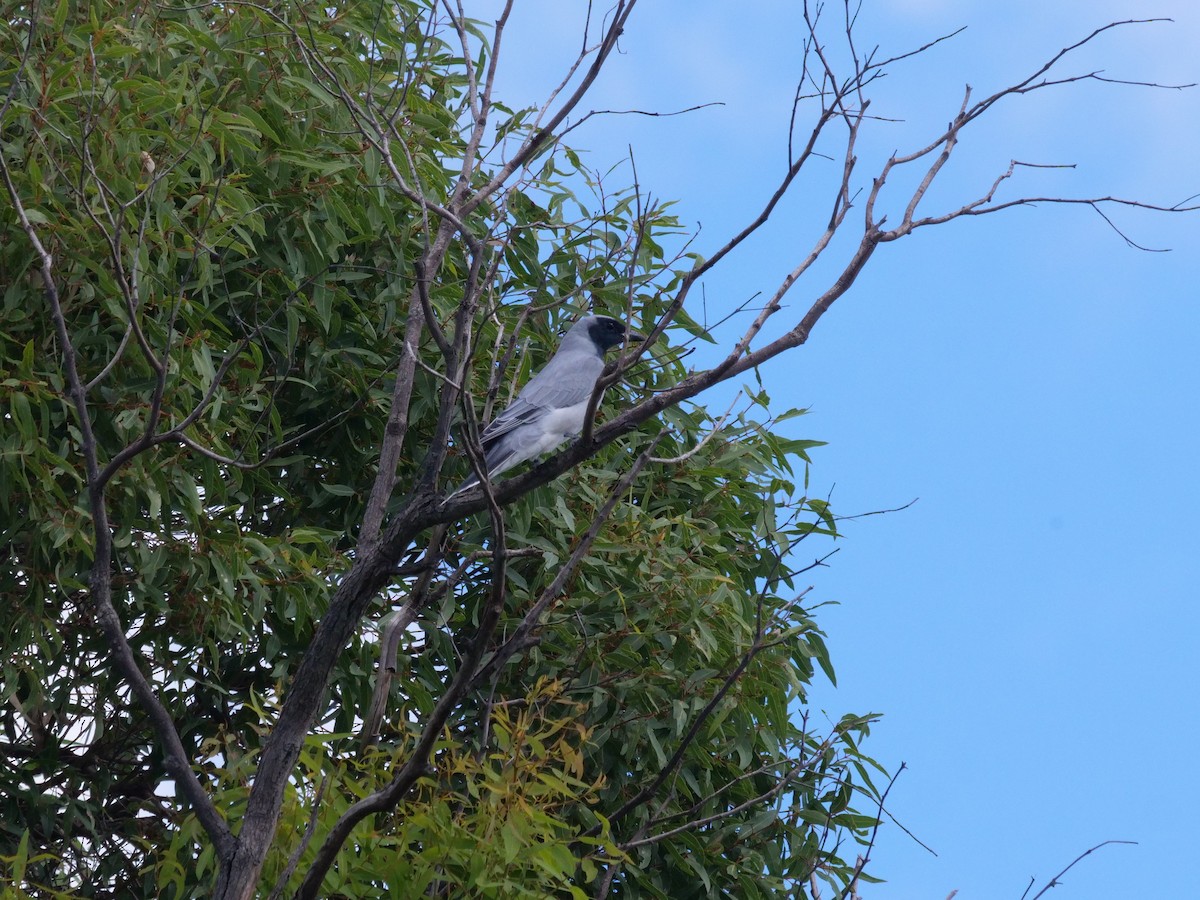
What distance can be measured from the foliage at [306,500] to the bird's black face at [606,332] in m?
0.12

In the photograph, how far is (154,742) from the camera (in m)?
4.24

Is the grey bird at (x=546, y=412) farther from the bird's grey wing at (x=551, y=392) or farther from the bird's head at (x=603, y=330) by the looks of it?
the bird's head at (x=603, y=330)

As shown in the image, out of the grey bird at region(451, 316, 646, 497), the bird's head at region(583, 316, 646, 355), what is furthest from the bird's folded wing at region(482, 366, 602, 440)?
the bird's head at region(583, 316, 646, 355)

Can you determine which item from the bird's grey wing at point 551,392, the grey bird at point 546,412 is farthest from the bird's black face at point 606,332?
the bird's grey wing at point 551,392

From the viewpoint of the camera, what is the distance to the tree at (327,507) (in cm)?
345

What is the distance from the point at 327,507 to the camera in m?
4.48

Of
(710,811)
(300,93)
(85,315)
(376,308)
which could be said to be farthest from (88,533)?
(710,811)

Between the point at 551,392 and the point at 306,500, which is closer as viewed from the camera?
the point at 551,392

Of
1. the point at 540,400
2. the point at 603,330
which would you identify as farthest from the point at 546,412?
the point at 603,330

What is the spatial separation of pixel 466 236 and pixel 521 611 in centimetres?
181

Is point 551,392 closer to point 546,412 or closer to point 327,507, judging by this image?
point 546,412

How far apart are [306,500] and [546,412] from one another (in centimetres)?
101

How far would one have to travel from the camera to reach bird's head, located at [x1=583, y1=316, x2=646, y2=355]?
465 centimetres

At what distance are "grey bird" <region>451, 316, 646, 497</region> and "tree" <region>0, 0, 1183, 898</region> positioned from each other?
113mm
